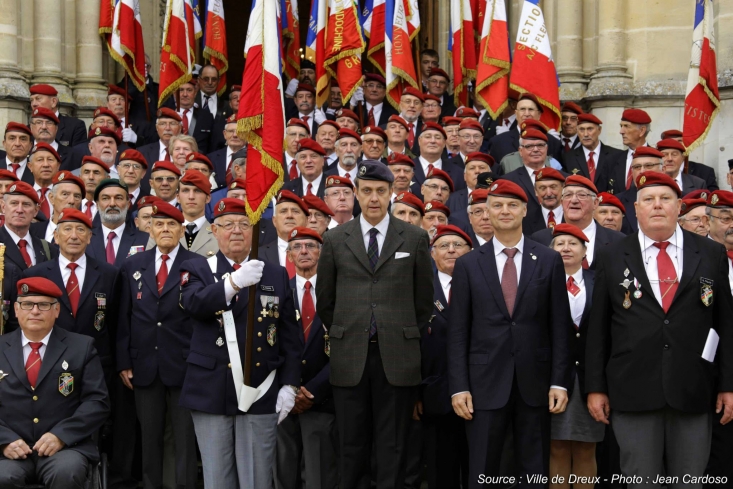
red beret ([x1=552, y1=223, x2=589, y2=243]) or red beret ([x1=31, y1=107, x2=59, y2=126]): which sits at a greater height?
red beret ([x1=31, y1=107, x2=59, y2=126])

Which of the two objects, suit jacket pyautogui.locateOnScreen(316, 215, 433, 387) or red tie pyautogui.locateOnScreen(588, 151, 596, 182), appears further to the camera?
red tie pyautogui.locateOnScreen(588, 151, 596, 182)

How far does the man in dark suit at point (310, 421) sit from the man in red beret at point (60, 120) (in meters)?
5.17

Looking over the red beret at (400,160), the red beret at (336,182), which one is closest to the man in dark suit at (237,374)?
the red beret at (336,182)

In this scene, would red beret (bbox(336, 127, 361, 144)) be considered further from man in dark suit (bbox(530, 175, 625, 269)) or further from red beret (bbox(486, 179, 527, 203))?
red beret (bbox(486, 179, 527, 203))

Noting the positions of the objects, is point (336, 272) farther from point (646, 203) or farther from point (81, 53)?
point (81, 53)

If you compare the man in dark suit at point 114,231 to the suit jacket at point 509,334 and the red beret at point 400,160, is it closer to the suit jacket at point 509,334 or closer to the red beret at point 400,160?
the red beret at point 400,160

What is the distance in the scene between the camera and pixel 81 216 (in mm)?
7586

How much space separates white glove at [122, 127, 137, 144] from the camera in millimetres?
12102

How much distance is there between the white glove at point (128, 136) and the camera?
12.1 m

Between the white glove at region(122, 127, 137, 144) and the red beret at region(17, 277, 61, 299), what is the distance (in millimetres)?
5456

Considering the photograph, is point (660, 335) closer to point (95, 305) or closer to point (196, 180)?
point (95, 305)

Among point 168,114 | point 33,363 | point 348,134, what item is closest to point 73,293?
point 33,363

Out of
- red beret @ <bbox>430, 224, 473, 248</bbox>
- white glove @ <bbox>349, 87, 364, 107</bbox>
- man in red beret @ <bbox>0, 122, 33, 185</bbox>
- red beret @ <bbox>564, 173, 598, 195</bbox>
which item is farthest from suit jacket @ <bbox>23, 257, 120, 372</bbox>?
white glove @ <bbox>349, 87, 364, 107</bbox>

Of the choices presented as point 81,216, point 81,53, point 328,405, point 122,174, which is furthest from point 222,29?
point 328,405
